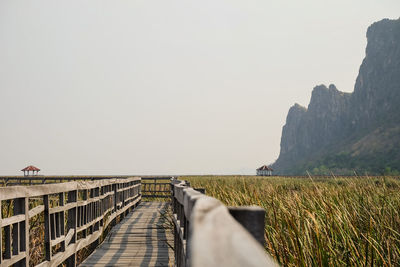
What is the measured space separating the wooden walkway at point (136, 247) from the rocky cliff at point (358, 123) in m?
86.3

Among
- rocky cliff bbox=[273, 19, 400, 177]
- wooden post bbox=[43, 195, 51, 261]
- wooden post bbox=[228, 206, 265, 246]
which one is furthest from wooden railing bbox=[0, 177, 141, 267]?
rocky cliff bbox=[273, 19, 400, 177]

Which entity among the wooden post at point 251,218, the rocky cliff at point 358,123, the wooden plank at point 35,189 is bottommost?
the wooden post at point 251,218

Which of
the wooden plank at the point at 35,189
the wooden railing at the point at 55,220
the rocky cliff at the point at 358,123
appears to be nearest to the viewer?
the wooden plank at the point at 35,189

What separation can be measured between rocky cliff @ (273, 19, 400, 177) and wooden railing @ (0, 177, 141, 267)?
290 feet

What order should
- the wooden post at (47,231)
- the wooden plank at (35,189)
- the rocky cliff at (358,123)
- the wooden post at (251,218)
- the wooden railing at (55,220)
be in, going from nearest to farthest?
the wooden post at (251,218), the wooden plank at (35,189), the wooden railing at (55,220), the wooden post at (47,231), the rocky cliff at (358,123)

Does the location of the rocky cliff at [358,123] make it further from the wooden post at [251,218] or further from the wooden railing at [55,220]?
the wooden post at [251,218]

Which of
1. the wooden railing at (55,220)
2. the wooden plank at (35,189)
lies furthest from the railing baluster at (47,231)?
the wooden plank at (35,189)

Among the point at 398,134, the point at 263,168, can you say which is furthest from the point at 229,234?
the point at 398,134

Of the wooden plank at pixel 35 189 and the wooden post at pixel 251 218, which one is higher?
the wooden plank at pixel 35 189

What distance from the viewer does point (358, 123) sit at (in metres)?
136

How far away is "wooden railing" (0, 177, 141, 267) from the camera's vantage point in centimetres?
381

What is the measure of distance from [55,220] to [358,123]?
143 m

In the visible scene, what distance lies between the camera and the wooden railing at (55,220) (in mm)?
3809

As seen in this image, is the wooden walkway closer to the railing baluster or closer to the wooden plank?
the wooden plank
